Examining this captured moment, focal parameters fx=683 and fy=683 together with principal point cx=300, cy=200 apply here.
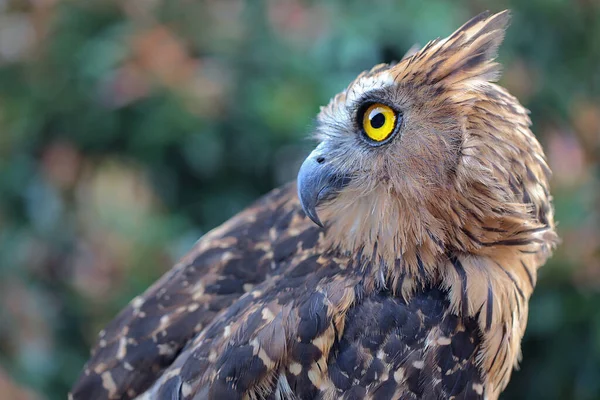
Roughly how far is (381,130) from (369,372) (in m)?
0.76

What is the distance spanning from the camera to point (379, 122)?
2.19 m

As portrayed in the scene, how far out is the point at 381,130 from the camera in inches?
86.4

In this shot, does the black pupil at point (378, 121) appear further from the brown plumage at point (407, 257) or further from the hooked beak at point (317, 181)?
the hooked beak at point (317, 181)

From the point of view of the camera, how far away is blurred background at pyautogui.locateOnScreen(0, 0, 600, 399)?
3.72 m

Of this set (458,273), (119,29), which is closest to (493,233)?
(458,273)

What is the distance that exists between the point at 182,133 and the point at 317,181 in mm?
1915

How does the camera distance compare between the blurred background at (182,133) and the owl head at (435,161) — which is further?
the blurred background at (182,133)

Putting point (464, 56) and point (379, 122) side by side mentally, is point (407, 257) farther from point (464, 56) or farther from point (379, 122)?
point (464, 56)

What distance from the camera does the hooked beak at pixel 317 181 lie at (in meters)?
2.24

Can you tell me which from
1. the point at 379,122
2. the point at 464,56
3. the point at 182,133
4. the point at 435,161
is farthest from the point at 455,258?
the point at 182,133

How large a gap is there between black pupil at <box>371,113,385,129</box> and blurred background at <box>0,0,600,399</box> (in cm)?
157

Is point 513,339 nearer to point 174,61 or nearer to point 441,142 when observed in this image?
point 441,142

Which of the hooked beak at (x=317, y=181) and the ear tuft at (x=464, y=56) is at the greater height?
the ear tuft at (x=464, y=56)

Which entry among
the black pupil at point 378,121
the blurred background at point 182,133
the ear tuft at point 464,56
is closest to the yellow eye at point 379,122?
the black pupil at point 378,121
